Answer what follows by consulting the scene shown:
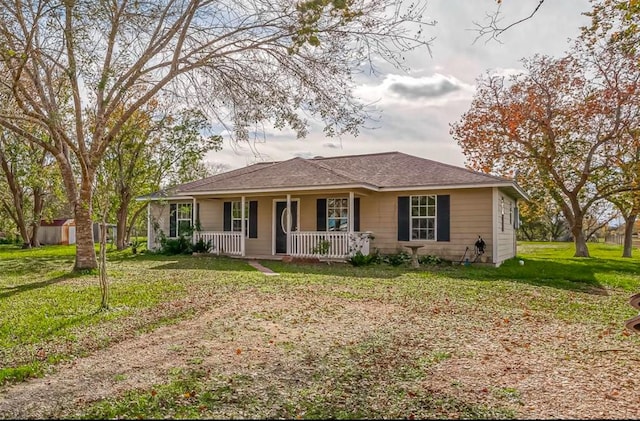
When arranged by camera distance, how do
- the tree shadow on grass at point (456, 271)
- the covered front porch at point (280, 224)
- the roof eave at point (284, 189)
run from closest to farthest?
the tree shadow on grass at point (456, 271), the roof eave at point (284, 189), the covered front porch at point (280, 224)

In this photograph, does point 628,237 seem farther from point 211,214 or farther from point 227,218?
point 211,214

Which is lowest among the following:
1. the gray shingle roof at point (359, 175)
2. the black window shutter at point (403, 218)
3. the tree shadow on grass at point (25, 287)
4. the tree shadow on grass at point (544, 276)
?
the tree shadow on grass at point (544, 276)

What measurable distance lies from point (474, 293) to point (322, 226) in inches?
288

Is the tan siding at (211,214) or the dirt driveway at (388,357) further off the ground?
the tan siding at (211,214)

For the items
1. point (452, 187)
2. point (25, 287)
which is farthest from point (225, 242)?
point (452, 187)

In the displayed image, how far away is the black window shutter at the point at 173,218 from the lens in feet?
61.9

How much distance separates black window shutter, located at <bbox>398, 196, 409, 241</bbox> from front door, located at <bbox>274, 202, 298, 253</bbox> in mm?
3652

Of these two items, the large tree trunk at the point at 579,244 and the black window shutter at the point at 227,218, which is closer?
the black window shutter at the point at 227,218

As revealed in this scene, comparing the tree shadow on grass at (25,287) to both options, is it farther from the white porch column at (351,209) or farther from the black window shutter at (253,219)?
the white porch column at (351,209)

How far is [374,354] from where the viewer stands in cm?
468

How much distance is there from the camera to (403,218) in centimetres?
1422

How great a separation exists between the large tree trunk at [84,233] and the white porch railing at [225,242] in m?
5.21

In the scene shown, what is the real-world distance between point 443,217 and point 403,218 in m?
1.23

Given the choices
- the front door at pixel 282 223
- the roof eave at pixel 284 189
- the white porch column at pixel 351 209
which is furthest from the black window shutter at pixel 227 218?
the white porch column at pixel 351 209
